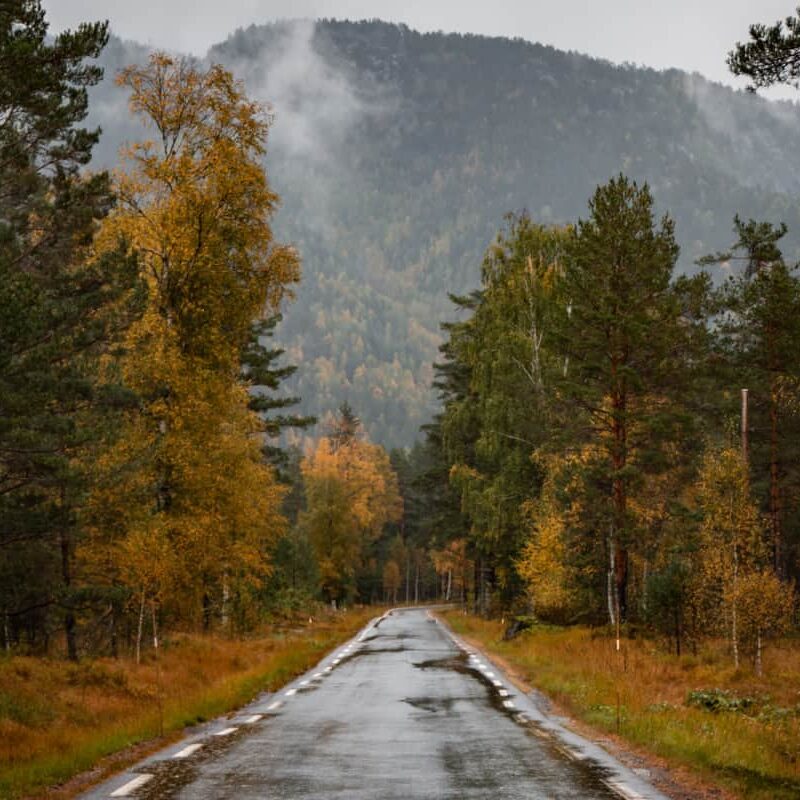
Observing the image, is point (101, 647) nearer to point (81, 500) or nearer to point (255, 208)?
point (81, 500)

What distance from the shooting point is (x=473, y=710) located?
14773mm

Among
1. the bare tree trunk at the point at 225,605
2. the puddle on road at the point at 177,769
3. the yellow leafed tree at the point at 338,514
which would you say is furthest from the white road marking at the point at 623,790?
the yellow leafed tree at the point at 338,514

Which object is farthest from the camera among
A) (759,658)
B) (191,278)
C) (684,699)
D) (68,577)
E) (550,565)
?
(550,565)

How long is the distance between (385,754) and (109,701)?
22.9ft

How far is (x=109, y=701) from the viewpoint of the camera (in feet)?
52.0

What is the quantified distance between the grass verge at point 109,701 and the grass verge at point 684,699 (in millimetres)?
5642

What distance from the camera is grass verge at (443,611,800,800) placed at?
10.5 metres

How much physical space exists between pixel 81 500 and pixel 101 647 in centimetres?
966

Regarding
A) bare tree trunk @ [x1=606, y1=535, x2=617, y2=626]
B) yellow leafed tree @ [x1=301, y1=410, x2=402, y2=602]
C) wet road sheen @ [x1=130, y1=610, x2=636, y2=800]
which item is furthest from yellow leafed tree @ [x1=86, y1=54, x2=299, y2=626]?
yellow leafed tree @ [x1=301, y1=410, x2=402, y2=602]

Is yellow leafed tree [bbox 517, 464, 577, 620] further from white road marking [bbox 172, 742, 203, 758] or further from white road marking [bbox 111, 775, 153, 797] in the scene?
white road marking [bbox 111, 775, 153, 797]

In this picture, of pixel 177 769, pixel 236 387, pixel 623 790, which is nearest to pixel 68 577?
pixel 236 387

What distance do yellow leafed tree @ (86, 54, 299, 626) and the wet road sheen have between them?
6.72 meters

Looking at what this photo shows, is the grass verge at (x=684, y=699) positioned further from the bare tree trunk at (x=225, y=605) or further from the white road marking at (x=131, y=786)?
the bare tree trunk at (x=225, y=605)

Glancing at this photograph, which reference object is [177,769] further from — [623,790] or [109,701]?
[109,701]
